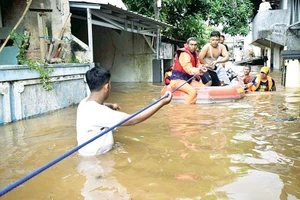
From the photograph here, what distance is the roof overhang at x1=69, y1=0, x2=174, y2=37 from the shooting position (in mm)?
8524

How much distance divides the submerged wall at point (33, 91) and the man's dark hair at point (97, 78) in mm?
3009

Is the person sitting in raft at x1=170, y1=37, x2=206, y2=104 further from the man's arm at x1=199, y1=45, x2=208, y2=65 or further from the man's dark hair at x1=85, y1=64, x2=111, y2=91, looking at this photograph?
the man's dark hair at x1=85, y1=64, x2=111, y2=91

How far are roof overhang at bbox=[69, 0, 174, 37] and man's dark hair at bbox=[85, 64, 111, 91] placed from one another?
544 cm

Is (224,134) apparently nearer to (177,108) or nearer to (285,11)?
(177,108)

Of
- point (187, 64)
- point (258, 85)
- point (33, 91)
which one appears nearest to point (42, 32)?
point (33, 91)

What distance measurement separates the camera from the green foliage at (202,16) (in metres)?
16.4

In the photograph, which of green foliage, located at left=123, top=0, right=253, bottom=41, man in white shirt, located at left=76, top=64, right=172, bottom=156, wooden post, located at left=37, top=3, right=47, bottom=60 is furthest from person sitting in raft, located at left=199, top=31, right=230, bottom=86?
green foliage, located at left=123, top=0, right=253, bottom=41

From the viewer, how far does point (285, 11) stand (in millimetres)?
14508

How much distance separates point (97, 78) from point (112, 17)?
7784mm

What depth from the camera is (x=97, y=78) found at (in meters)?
3.21

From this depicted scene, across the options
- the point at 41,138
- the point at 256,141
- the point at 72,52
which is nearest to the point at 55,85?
the point at 72,52

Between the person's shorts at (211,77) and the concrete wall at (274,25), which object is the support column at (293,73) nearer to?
the person's shorts at (211,77)

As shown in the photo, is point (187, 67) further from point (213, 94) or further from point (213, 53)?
point (213, 53)

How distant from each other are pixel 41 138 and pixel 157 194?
267 centimetres
